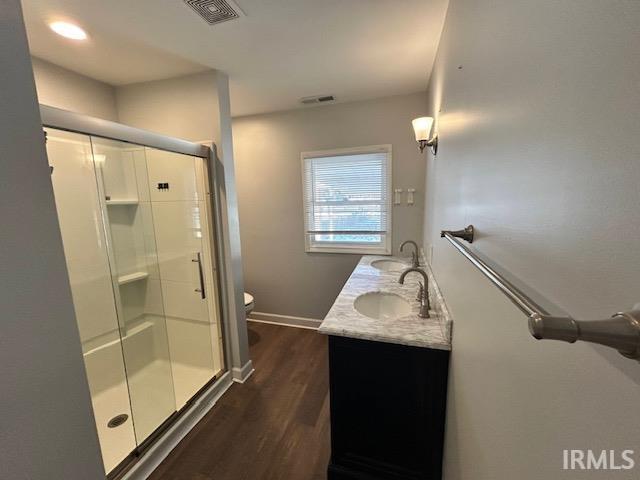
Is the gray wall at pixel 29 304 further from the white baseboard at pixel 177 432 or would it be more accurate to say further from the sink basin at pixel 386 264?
the sink basin at pixel 386 264

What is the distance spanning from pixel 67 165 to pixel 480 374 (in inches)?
110

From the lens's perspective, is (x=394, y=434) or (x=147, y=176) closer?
(x=394, y=434)

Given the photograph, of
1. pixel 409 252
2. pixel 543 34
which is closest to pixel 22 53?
pixel 543 34

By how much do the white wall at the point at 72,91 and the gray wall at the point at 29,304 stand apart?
5.12ft

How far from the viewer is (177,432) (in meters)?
1.80

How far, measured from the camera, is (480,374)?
0.79m

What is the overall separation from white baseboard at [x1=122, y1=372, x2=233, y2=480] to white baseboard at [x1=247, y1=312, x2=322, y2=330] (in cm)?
113

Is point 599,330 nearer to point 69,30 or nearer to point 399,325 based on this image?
point 399,325

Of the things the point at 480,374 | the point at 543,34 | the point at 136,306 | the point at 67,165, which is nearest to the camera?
the point at 543,34

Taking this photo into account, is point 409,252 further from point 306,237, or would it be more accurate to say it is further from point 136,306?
point 136,306

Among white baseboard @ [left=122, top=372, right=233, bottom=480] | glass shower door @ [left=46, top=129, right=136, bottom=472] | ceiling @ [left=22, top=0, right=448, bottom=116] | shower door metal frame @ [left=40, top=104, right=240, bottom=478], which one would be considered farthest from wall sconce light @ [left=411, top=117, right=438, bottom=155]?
white baseboard @ [left=122, top=372, right=233, bottom=480]

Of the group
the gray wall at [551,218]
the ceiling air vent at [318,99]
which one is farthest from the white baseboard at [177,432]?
the ceiling air vent at [318,99]

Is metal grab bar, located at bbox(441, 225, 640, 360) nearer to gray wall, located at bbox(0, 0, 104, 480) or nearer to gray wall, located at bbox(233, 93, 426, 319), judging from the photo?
gray wall, located at bbox(0, 0, 104, 480)

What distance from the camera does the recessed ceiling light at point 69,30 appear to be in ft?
4.93
